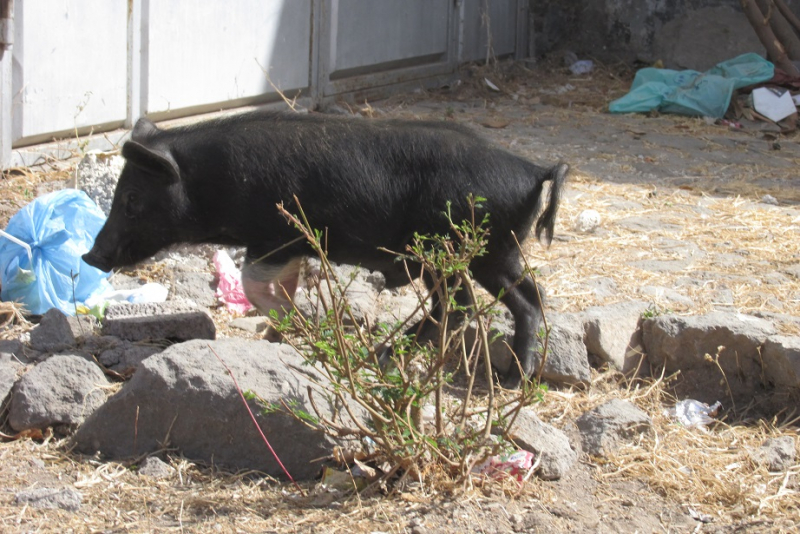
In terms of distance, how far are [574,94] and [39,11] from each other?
23.4 feet

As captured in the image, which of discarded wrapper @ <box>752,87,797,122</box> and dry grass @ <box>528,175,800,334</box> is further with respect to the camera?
discarded wrapper @ <box>752,87,797,122</box>

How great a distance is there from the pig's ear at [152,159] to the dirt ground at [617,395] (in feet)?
2.91

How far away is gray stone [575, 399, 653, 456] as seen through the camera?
12.1 feet

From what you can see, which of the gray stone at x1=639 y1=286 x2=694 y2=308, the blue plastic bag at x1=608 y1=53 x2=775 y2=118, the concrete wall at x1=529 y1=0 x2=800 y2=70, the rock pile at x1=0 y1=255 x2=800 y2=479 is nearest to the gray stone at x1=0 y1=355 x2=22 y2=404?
the rock pile at x1=0 y1=255 x2=800 y2=479

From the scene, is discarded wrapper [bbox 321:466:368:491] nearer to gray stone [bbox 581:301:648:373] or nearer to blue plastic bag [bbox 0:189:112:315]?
gray stone [bbox 581:301:648:373]

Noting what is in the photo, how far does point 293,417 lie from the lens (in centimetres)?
338

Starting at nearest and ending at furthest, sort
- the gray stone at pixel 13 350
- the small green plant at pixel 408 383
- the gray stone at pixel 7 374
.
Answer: the small green plant at pixel 408 383 < the gray stone at pixel 7 374 < the gray stone at pixel 13 350

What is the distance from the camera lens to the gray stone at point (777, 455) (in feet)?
12.0

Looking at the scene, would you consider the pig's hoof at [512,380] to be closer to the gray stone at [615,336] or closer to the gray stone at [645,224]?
the gray stone at [615,336]

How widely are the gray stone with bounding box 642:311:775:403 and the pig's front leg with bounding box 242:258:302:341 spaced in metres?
1.76

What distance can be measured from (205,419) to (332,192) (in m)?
1.34

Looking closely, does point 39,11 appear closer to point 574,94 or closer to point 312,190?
point 312,190

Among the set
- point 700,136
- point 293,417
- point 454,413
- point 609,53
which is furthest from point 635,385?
point 609,53

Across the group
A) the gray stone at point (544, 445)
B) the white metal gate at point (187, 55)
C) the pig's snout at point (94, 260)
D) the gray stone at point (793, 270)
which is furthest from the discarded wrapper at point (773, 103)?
the pig's snout at point (94, 260)
